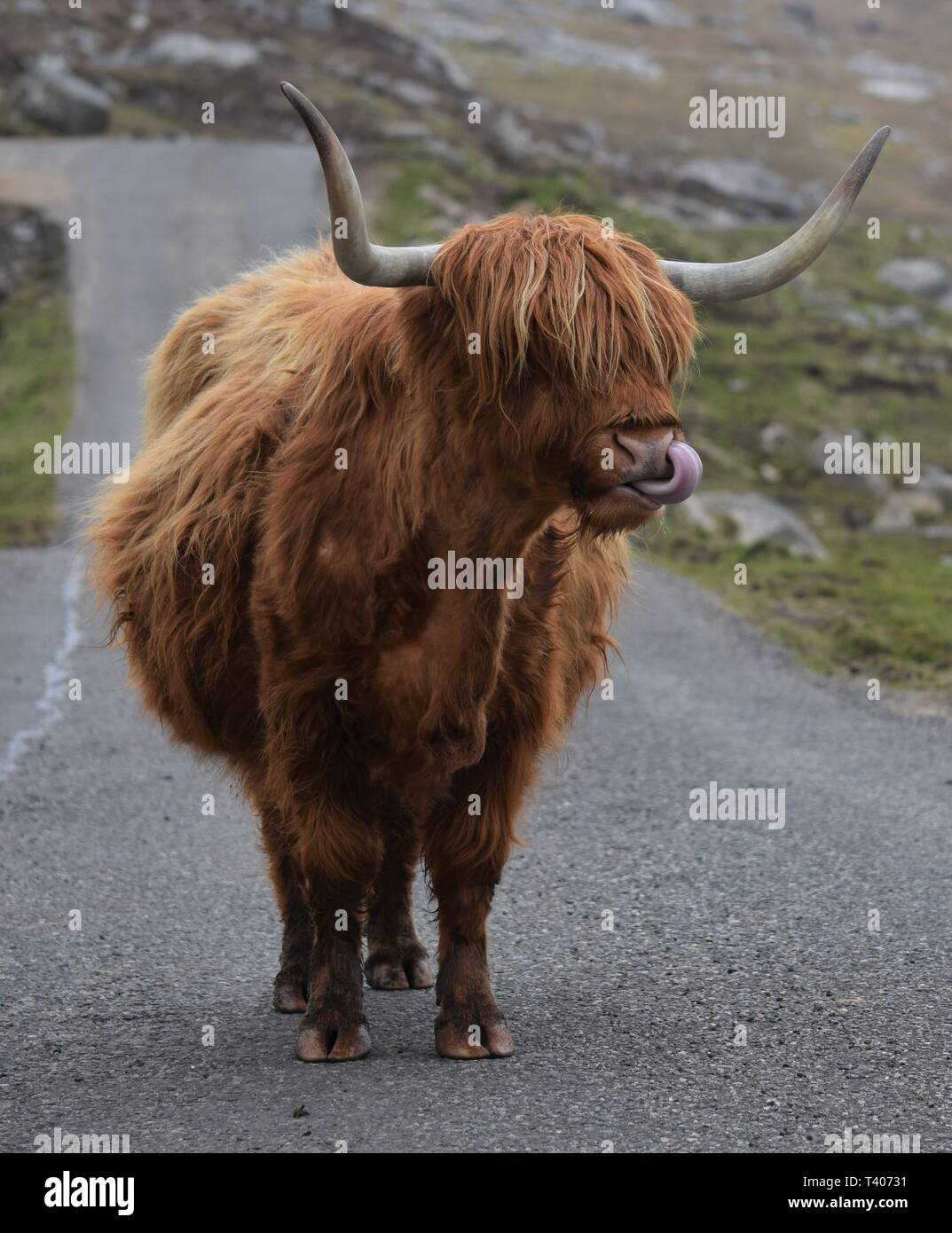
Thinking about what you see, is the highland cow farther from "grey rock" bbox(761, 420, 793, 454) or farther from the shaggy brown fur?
"grey rock" bbox(761, 420, 793, 454)

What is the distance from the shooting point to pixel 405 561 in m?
3.86

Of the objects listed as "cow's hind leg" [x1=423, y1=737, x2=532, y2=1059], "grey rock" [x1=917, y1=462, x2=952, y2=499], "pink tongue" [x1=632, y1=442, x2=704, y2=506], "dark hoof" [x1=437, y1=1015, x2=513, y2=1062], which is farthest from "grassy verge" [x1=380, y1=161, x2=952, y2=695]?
"dark hoof" [x1=437, y1=1015, x2=513, y2=1062]

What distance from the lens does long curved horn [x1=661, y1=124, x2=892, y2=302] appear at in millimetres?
3711

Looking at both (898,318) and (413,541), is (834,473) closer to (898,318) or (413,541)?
(898,318)

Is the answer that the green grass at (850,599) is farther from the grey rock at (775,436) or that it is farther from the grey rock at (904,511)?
the grey rock at (775,436)

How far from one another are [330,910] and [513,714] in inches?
27.2

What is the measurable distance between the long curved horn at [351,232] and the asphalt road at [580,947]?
1.88m

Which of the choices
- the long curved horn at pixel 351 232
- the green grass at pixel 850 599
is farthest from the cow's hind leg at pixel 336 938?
the green grass at pixel 850 599

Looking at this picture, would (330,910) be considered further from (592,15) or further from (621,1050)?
(592,15)

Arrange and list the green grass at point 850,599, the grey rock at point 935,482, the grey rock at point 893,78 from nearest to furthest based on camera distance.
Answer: the green grass at point 850,599, the grey rock at point 935,482, the grey rock at point 893,78

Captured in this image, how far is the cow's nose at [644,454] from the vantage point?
3.44 meters

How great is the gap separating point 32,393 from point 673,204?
17.1 m

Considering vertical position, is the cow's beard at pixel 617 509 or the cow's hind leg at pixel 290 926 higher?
the cow's beard at pixel 617 509

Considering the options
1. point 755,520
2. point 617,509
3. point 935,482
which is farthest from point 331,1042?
point 935,482
